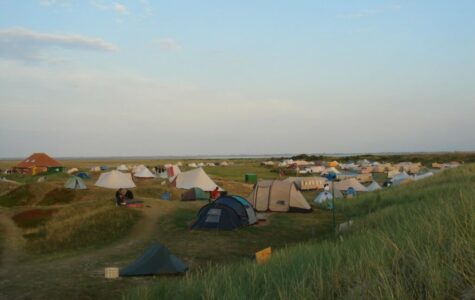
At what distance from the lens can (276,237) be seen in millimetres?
19469

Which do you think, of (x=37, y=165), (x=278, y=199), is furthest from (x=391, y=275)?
(x=37, y=165)

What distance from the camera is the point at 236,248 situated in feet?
56.5

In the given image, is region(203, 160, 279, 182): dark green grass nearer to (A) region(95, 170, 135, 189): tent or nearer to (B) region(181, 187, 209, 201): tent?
(A) region(95, 170, 135, 189): tent

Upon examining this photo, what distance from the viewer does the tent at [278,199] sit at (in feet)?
88.8

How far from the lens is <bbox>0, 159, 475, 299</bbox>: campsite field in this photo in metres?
4.96

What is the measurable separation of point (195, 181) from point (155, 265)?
28573 mm

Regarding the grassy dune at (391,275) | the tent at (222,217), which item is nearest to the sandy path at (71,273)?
the tent at (222,217)

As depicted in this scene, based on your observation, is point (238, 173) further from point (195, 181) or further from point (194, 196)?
point (194, 196)

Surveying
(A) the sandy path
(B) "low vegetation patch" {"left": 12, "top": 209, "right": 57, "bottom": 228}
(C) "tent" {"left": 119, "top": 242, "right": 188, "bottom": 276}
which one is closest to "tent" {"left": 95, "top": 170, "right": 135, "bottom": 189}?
(B) "low vegetation patch" {"left": 12, "top": 209, "right": 57, "bottom": 228}

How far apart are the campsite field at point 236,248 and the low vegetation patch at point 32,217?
0.20ft

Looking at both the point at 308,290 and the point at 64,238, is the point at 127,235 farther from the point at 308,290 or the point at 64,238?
the point at 308,290

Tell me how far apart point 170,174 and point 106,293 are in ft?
141

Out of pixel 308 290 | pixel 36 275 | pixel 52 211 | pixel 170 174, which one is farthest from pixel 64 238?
pixel 170 174

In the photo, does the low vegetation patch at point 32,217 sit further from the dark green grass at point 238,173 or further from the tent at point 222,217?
the dark green grass at point 238,173
